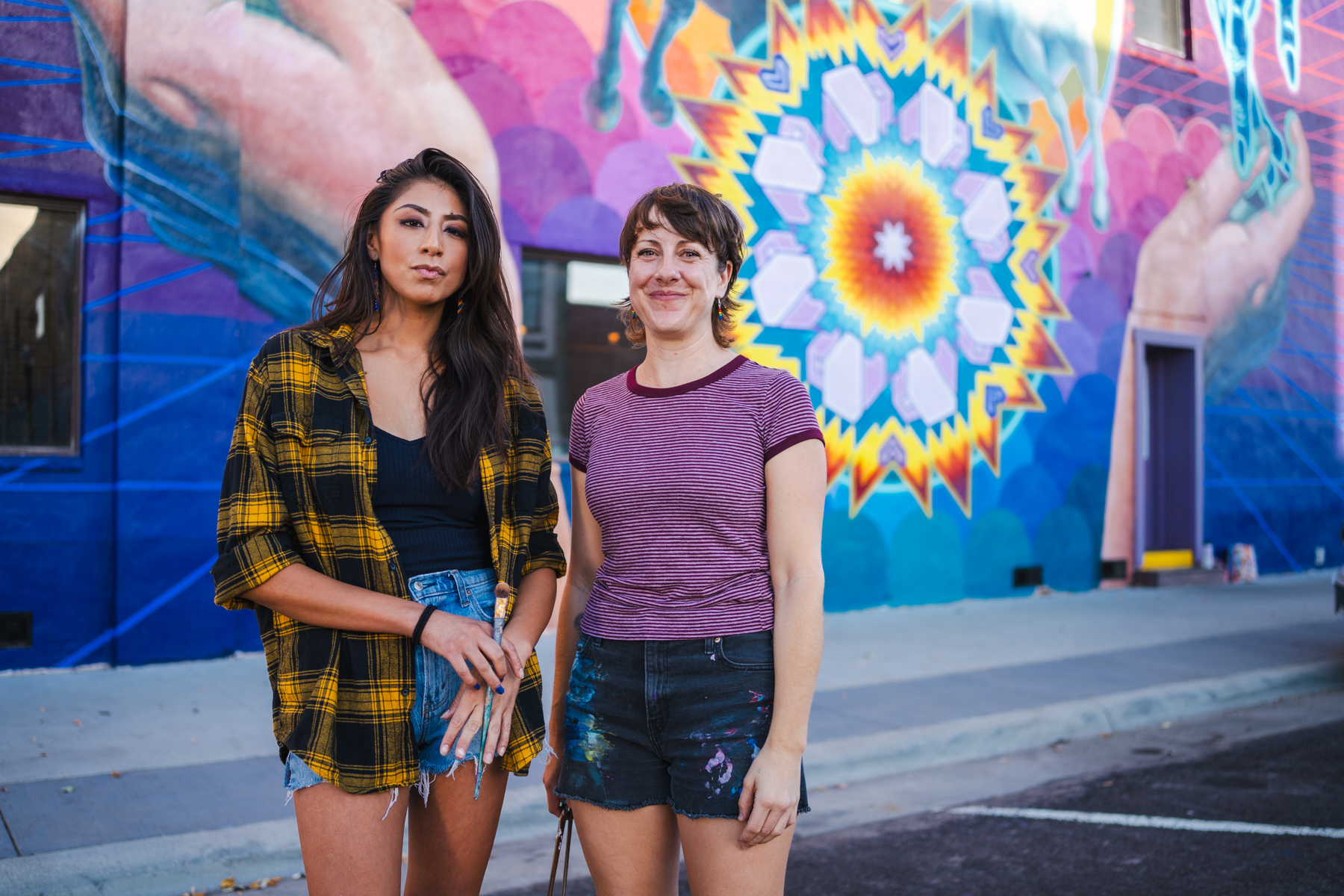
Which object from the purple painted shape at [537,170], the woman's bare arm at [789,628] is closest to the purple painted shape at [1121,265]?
the purple painted shape at [537,170]

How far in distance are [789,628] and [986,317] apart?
9.37m

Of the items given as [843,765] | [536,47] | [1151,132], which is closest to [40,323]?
[536,47]

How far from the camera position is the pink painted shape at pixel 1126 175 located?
38.8ft

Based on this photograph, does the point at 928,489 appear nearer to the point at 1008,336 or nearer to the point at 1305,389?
the point at 1008,336

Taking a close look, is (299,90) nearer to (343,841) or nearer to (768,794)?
(343,841)

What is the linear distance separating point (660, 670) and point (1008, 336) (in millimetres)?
9674

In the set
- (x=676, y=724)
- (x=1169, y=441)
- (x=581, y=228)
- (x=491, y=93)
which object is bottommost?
(x=676, y=724)

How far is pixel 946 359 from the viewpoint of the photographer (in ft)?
34.2

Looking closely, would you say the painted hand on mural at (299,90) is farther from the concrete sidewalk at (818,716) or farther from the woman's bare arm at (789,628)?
the woman's bare arm at (789,628)

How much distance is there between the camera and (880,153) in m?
10.1

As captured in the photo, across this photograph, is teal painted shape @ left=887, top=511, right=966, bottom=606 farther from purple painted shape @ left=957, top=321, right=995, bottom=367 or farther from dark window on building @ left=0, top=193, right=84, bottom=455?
dark window on building @ left=0, top=193, right=84, bottom=455

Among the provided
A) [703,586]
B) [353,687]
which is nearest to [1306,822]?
[703,586]

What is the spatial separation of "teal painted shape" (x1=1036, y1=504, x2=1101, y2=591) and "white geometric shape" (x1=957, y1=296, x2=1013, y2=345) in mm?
2057

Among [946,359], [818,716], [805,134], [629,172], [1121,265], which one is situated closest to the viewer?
A: [818,716]
